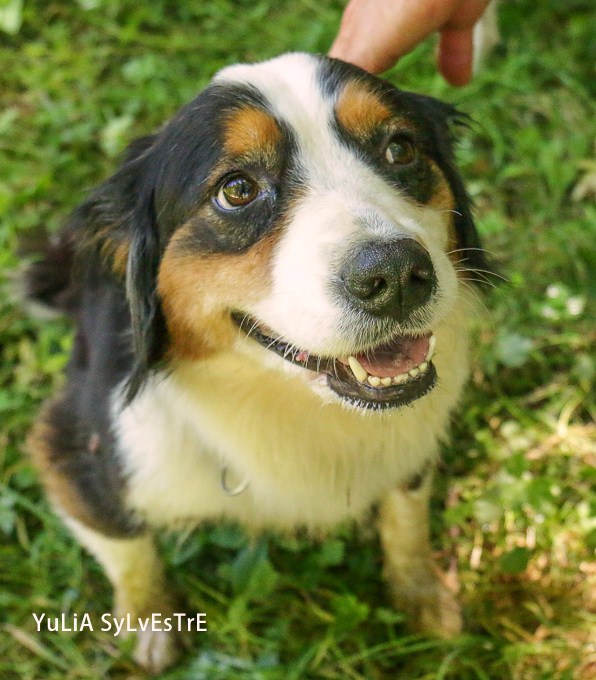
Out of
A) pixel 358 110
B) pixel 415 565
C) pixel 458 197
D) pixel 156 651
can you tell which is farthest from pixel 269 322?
pixel 156 651

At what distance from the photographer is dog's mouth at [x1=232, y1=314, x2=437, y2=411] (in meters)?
2.09

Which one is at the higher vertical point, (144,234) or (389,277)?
(389,277)

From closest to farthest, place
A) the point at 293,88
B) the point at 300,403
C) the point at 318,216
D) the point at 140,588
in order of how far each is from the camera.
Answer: the point at 318,216
the point at 293,88
the point at 300,403
the point at 140,588

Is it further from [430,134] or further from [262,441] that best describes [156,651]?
[430,134]

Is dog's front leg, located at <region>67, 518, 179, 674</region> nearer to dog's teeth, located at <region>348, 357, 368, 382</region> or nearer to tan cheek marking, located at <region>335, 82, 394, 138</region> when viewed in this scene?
dog's teeth, located at <region>348, 357, 368, 382</region>

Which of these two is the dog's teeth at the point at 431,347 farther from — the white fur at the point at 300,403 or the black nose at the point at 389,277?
the black nose at the point at 389,277

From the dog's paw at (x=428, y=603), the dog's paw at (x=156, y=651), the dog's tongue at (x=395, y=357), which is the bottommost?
the dog's paw at (x=156, y=651)

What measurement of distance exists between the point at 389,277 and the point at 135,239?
0.84 meters

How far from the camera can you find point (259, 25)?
5.02 meters

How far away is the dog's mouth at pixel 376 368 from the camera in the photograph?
82.3 inches

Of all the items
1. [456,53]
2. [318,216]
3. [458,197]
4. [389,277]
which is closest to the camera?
[389,277]

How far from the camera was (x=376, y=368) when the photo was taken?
7.06 feet

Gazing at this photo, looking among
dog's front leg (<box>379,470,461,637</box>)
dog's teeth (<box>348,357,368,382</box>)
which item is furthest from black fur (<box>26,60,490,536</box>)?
dog's front leg (<box>379,470,461,637</box>)

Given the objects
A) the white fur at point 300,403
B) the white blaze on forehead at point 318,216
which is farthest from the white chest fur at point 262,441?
the white blaze on forehead at point 318,216
